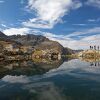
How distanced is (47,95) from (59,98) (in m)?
3.24

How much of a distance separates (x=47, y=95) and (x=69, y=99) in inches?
198

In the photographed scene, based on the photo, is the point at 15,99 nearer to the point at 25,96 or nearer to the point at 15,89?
the point at 25,96

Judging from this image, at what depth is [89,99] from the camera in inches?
1633

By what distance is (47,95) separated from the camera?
44438mm

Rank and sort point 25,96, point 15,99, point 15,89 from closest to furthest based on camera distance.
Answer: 1. point 15,99
2. point 25,96
3. point 15,89

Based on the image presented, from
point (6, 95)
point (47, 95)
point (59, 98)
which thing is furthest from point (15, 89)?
point (59, 98)

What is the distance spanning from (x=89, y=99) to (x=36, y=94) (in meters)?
11.1

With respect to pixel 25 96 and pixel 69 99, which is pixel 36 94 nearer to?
pixel 25 96

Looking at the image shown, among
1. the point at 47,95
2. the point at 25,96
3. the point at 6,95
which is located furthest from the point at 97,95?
the point at 6,95

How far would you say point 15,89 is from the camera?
51656 mm

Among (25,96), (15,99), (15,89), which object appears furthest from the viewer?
(15,89)

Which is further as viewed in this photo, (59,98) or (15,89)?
(15,89)

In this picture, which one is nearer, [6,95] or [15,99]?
[15,99]

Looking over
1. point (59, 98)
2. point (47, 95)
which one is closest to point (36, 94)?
point (47, 95)
